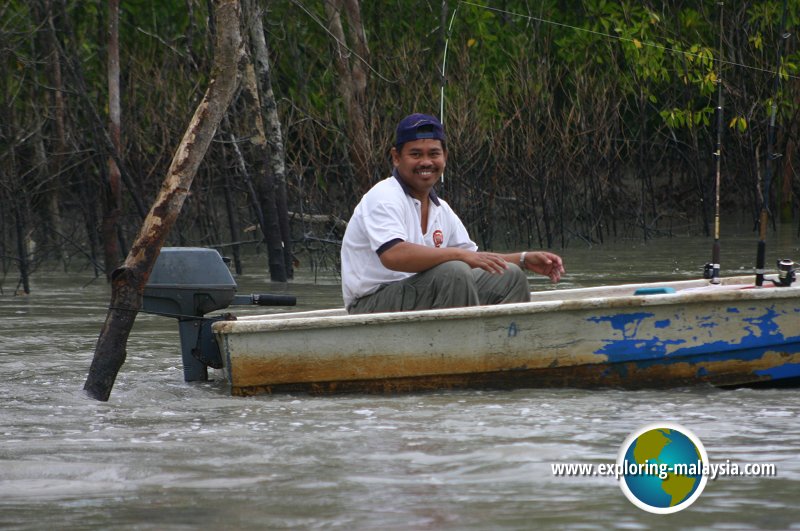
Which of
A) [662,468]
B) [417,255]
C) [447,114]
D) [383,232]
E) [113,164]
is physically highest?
[447,114]

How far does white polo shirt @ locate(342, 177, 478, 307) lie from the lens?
588 centimetres

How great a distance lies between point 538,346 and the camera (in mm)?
5992

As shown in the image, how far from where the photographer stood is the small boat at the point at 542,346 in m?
5.92

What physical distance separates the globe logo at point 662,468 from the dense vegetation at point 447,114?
27.2 feet

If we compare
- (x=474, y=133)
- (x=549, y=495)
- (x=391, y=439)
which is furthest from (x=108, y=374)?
(x=474, y=133)

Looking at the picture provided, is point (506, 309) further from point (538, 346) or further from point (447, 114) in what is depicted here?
point (447, 114)

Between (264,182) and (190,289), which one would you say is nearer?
(190,289)

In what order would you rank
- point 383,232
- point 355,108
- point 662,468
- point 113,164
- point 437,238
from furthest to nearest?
point 355,108 → point 113,164 → point 437,238 → point 383,232 → point 662,468

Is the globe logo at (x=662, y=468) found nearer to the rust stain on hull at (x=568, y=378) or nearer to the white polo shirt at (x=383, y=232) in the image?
the rust stain on hull at (x=568, y=378)

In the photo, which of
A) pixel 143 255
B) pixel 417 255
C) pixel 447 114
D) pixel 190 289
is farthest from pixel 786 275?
pixel 447 114

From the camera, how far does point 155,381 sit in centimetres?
661

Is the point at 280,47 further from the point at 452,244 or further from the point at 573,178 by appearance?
the point at 452,244

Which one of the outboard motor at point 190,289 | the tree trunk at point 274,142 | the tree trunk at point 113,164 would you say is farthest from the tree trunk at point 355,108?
the outboard motor at point 190,289

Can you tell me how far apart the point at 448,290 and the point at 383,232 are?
0.40m
